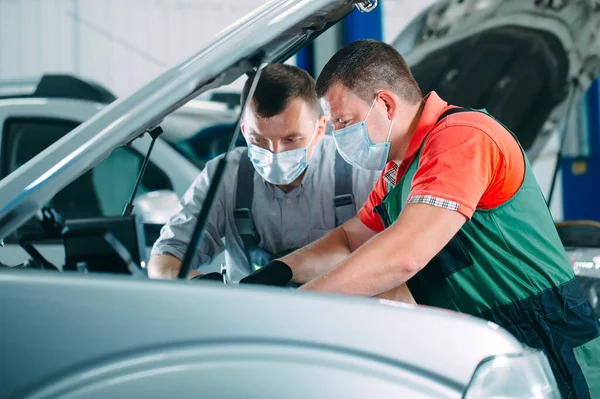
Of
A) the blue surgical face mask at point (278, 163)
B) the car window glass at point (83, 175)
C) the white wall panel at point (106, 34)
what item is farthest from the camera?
the white wall panel at point (106, 34)

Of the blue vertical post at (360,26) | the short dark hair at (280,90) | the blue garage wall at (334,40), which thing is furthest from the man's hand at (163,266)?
the blue vertical post at (360,26)

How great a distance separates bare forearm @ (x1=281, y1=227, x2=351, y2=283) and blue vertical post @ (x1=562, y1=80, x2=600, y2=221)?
4382mm

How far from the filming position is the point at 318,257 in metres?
2.04

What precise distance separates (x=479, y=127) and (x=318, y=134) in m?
0.93

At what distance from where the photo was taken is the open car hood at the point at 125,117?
117cm

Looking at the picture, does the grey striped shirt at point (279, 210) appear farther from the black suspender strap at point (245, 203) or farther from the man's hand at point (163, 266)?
the man's hand at point (163, 266)

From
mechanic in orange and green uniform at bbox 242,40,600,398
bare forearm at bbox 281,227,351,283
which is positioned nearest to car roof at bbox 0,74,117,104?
bare forearm at bbox 281,227,351,283

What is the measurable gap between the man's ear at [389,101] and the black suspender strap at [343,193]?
67 cm

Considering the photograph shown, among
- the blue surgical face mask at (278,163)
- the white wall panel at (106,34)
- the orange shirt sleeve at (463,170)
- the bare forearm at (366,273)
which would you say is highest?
the orange shirt sleeve at (463,170)

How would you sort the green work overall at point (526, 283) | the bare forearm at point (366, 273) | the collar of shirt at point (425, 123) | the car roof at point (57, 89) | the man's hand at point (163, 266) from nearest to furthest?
the bare forearm at point (366, 273) → the green work overall at point (526, 283) → the collar of shirt at point (425, 123) → the man's hand at point (163, 266) → the car roof at point (57, 89)

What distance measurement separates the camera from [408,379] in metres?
1.00

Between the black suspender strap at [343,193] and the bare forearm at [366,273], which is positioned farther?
the black suspender strap at [343,193]

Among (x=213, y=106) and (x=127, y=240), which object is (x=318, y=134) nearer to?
(x=127, y=240)

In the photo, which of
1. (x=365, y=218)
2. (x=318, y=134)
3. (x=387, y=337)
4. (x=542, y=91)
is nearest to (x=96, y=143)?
(x=387, y=337)
